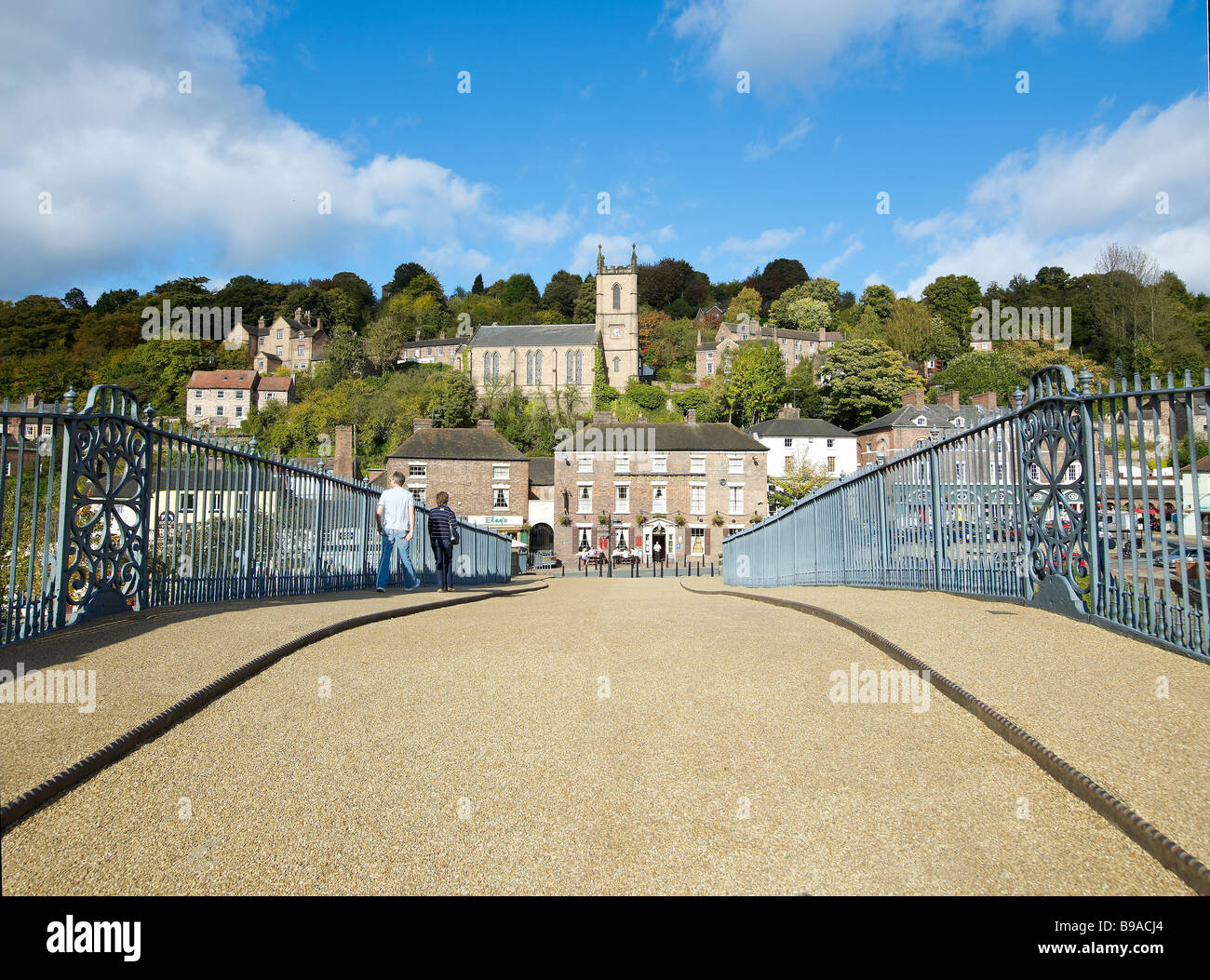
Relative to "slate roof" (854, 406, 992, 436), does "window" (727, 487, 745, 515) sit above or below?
below

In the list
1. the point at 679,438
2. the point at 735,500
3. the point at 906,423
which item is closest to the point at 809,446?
the point at 906,423

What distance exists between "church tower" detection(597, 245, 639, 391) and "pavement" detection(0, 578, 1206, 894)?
10762 centimetres

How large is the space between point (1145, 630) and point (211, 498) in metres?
9.04

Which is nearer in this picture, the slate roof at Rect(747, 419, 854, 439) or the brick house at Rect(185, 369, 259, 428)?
the slate roof at Rect(747, 419, 854, 439)

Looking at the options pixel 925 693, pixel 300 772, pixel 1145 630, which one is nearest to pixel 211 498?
pixel 300 772

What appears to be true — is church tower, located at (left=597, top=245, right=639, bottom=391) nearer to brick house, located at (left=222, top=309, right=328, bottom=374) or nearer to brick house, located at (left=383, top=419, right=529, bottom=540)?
brick house, located at (left=222, top=309, right=328, bottom=374)

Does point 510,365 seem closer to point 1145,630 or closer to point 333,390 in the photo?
point 333,390

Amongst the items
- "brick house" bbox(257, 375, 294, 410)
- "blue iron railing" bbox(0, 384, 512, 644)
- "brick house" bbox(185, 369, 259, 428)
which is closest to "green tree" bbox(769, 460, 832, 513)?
"blue iron railing" bbox(0, 384, 512, 644)

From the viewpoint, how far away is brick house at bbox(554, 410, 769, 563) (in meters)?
60.7

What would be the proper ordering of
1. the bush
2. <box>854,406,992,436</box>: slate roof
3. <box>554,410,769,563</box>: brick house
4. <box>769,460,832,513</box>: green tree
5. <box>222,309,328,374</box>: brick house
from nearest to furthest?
<box>554,410,769,563</box>: brick house → <box>854,406,992,436</box>: slate roof → <box>769,460,832,513</box>: green tree → the bush → <box>222,309,328,374</box>: brick house

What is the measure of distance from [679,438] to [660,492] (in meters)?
4.28

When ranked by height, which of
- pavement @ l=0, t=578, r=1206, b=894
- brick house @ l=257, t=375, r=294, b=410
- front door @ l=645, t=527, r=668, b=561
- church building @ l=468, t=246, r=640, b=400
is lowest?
pavement @ l=0, t=578, r=1206, b=894

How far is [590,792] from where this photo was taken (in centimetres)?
413

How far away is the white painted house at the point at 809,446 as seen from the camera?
7319 cm
